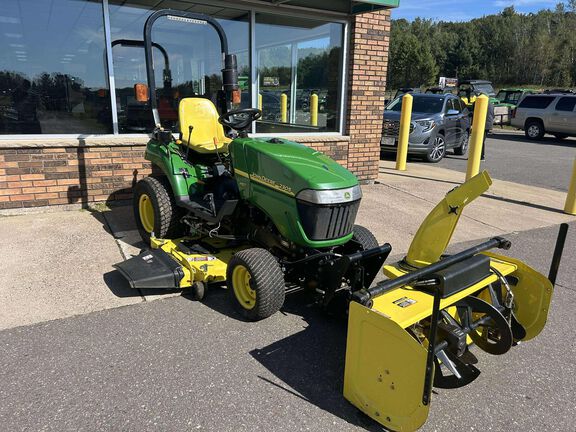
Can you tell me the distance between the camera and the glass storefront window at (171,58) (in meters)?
5.89

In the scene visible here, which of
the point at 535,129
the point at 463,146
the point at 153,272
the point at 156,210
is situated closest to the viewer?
the point at 153,272

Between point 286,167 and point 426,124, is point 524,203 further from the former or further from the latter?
point 286,167

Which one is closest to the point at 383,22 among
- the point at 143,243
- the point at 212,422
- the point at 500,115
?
the point at 143,243

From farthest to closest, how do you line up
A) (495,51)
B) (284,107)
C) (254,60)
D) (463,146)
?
(495,51) → (463,146) → (284,107) → (254,60)

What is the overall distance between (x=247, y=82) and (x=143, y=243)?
3213mm

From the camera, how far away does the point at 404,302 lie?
2.48 m

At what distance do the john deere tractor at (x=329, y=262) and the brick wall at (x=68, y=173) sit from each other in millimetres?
1509

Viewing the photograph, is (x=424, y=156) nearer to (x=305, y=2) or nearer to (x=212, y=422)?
(x=305, y=2)

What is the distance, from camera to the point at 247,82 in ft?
22.4

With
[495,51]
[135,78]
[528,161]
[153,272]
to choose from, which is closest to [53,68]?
[135,78]

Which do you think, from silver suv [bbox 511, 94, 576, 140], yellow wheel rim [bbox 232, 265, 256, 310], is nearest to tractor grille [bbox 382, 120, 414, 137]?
yellow wheel rim [bbox 232, 265, 256, 310]

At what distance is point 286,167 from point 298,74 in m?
4.87

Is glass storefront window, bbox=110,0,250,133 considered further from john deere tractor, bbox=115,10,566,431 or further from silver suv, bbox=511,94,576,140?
silver suv, bbox=511,94,576,140

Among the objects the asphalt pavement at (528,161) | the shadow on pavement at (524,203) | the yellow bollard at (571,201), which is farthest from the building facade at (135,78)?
the asphalt pavement at (528,161)
